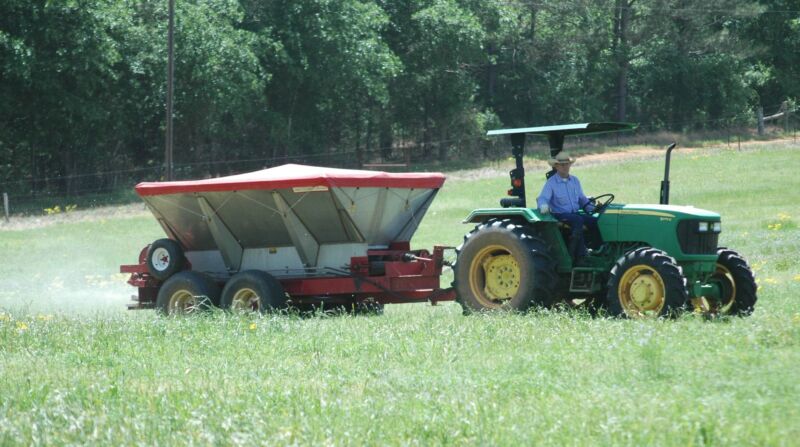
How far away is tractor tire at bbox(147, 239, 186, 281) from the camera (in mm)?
15859

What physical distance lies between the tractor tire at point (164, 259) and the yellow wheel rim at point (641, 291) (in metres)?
6.70

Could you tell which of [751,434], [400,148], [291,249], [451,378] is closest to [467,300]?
[291,249]

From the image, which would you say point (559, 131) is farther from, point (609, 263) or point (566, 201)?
point (609, 263)

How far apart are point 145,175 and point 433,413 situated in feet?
145

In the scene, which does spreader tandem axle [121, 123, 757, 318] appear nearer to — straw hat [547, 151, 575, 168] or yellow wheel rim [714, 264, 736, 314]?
yellow wheel rim [714, 264, 736, 314]

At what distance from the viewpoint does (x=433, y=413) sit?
24.2 feet

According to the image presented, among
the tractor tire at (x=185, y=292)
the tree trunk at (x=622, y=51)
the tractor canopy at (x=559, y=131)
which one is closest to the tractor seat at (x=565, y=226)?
the tractor canopy at (x=559, y=131)

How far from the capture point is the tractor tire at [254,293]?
1452 centimetres

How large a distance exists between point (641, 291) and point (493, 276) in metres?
2.10

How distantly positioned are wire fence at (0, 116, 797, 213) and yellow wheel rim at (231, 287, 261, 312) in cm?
2922

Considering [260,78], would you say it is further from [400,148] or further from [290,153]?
[400,148]

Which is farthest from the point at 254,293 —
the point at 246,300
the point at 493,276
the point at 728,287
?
the point at 728,287

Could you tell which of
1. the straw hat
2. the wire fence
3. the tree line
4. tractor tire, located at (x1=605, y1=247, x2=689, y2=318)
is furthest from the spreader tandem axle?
the wire fence

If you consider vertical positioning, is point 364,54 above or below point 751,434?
above
